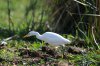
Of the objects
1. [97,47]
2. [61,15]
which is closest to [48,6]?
[61,15]

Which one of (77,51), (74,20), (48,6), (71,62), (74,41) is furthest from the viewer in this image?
(48,6)

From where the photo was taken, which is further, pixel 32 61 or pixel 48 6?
pixel 48 6

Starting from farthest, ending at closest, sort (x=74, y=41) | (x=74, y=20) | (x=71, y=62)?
(x=74, y=20), (x=74, y=41), (x=71, y=62)

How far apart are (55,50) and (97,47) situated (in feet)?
2.02

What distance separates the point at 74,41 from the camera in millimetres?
6809

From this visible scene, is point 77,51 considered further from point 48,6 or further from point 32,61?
point 48,6

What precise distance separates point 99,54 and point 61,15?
1.77m

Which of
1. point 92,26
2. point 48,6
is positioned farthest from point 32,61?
point 48,6

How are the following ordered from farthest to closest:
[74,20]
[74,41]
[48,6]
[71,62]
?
[48,6] → [74,20] → [74,41] → [71,62]

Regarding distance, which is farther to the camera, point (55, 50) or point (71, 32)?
point (71, 32)

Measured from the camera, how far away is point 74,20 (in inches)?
291

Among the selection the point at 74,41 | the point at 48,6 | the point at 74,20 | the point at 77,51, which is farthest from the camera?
the point at 48,6

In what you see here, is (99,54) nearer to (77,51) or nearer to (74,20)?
(77,51)

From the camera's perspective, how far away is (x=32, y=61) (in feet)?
19.4
